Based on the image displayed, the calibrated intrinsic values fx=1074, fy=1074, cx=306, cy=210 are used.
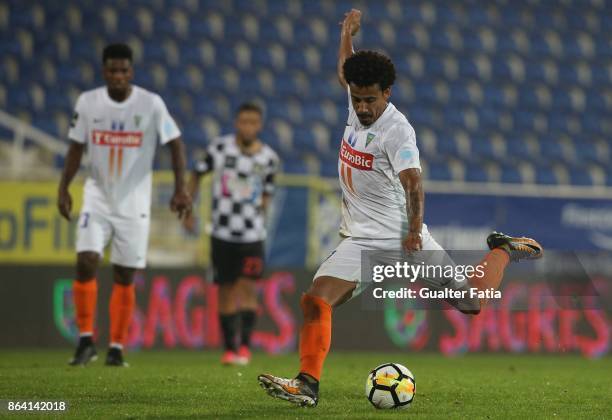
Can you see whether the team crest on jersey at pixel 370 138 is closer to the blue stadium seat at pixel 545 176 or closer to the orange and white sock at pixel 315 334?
the orange and white sock at pixel 315 334

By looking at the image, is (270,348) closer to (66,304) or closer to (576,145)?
(66,304)

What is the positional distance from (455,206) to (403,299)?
125cm

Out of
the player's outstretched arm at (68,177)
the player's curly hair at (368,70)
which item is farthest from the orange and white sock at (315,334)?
the player's outstretched arm at (68,177)

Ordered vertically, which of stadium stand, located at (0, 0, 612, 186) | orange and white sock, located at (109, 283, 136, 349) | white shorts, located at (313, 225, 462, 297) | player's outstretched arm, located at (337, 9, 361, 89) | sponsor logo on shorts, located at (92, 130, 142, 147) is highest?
stadium stand, located at (0, 0, 612, 186)

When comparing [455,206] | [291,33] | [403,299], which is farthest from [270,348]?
[291,33]

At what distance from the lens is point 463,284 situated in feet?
19.3

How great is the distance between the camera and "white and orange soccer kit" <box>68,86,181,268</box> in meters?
7.95

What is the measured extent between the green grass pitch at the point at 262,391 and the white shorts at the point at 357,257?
0.67m

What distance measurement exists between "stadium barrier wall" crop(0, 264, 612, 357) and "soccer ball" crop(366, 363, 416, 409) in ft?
19.3

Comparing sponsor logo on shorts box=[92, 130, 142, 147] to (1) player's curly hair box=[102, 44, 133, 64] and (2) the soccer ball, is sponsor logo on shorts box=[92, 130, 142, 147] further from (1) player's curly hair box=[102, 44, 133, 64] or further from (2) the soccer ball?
(2) the soccer ball

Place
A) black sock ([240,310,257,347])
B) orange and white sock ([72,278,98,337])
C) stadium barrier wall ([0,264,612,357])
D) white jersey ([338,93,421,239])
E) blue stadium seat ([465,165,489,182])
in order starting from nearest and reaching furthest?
white jersey ([338,93,421,239])
orange and white sock ([72,278,98,337])
black sock ([240,310,257,347])
stadium barrier wall ([0,264,612,357])
blue stadium seat ([465,165,489,182])

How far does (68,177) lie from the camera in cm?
791

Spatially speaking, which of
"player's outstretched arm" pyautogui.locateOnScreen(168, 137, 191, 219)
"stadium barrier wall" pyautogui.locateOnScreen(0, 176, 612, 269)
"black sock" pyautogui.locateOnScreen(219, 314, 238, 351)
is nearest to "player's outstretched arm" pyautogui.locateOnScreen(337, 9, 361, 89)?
"player's outstretched arm" pyautogui.locateOnScreen(168, 137, 191, 219)

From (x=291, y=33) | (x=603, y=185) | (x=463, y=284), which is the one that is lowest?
(x=463, y=284)
